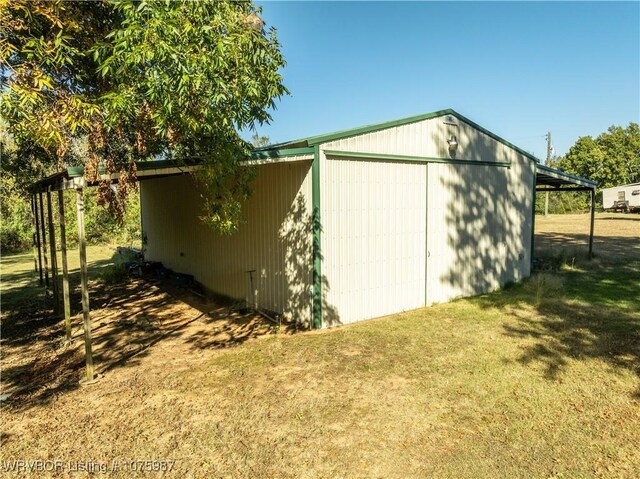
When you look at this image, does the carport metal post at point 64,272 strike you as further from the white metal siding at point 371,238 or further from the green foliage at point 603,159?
the green foliage at point 603,159

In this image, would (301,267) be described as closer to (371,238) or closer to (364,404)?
(371,238)

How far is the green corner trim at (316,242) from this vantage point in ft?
21.8

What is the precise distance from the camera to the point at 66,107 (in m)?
5.16

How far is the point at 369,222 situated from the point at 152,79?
4288 mm

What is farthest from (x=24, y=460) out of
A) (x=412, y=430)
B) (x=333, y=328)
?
(x=333, y=328)

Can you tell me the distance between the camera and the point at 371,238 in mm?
7477

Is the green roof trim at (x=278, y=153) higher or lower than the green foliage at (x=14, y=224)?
higher

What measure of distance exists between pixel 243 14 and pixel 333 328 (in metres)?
5.00

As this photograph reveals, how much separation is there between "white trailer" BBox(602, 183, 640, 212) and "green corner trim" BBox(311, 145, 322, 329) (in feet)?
134

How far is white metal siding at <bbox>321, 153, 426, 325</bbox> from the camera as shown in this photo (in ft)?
22.9

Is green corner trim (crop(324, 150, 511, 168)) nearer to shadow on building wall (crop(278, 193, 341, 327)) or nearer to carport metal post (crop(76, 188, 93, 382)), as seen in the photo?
shadow on building wall (crop(278, 193, 341, 327))

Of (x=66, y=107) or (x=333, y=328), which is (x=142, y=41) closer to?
(x=66, y=107)

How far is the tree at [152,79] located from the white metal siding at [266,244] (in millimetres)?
1328

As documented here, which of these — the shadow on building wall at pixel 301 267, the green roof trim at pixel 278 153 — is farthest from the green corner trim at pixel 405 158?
the shadow on building wall at pixel 301 267
